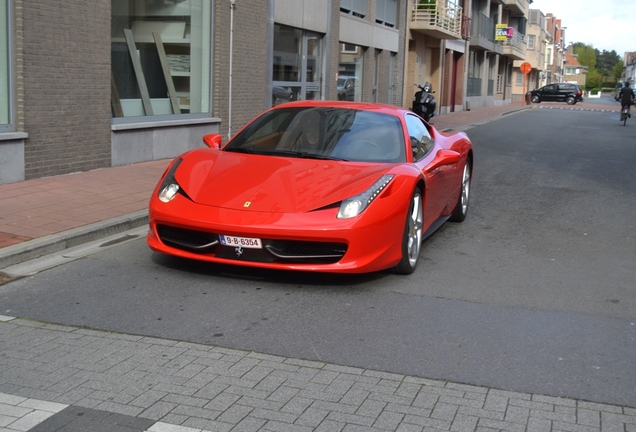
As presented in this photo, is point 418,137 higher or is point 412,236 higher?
point 418,137

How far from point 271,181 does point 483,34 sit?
153 ft

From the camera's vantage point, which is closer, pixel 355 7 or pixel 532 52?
pixel 355 7

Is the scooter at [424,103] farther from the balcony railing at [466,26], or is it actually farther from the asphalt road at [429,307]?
the balcony railing at [466,26]

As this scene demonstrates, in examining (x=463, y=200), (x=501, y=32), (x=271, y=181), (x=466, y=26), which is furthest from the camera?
(x=501, y=32)

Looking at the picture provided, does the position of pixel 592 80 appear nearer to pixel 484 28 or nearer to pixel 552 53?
pixel 552 53

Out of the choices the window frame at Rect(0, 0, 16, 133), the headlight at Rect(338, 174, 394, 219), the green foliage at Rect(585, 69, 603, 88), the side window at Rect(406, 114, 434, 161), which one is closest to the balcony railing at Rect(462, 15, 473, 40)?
the window frame at Rect(0, 0, 16, 133)

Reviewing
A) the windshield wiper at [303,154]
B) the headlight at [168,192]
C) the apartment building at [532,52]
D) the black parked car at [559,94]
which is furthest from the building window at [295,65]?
the apartment building at [532,52]

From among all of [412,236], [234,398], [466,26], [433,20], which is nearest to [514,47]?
[466,26]

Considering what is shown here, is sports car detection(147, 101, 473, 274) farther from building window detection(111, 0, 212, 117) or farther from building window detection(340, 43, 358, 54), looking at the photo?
building window detection(340, 43, 358, 54)

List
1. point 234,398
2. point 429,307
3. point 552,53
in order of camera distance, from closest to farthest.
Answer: point 234,398 → point 429,307 → point 552,53

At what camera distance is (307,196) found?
6105 millimetres

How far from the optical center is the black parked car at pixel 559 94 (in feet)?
214

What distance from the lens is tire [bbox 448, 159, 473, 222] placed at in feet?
30.0

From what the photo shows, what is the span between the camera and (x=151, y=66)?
46.2 ft
